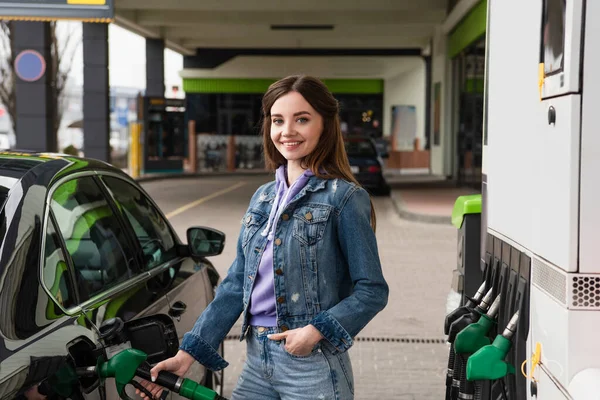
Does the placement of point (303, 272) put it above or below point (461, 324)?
above

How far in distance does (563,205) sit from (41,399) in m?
1.38

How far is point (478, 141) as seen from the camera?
2547cm

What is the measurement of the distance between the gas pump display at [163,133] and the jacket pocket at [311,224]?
1273 inches

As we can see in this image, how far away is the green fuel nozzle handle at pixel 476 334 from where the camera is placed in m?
3.12

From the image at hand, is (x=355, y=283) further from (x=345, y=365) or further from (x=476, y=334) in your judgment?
(x=476, y=334)

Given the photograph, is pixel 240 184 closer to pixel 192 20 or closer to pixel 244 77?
pixel 192 20

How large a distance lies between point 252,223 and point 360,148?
21.6 metres

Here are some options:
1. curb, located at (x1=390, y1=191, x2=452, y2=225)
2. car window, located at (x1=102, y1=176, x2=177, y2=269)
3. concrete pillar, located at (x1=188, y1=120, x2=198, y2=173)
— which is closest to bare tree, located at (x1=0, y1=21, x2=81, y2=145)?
concrete pillar, located at (x1=188, y1=120, x2=198, y2=173)

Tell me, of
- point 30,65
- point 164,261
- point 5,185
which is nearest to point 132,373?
point 5,185

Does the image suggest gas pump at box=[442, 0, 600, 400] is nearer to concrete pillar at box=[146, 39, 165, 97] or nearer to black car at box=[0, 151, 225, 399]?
black car at box=[0, 151, 225, 399]

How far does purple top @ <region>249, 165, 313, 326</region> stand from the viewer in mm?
2680

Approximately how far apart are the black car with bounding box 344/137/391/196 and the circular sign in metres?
7.83

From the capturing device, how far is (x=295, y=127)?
107 inches

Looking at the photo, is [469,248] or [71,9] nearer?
[469,248]
